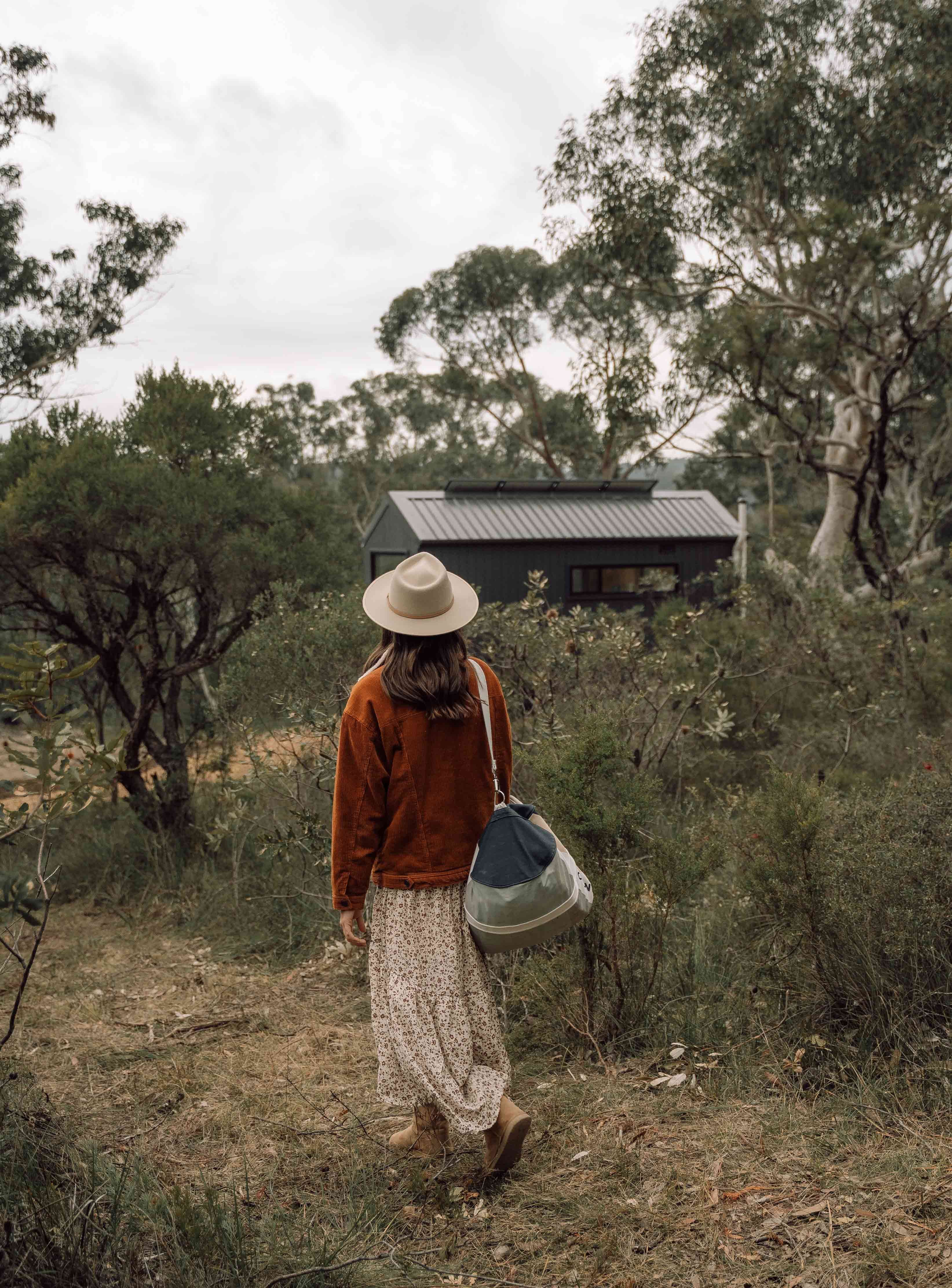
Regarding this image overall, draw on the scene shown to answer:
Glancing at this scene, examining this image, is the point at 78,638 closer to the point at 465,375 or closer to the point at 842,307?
the point at 842,307

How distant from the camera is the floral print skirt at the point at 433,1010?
9.55 ft

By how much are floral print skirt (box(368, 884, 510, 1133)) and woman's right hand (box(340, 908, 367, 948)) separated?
58mm

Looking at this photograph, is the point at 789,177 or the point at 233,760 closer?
the point at 233,760

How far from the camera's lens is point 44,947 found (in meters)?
5.78

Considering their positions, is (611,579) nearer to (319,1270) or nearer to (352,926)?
(352,926)

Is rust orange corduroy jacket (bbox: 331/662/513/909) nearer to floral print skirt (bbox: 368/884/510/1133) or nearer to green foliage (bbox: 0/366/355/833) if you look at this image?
floral print skirt (bbox: 368/884/510/1133)

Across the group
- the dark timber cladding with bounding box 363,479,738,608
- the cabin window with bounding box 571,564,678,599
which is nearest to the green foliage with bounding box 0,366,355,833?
the dark timber cladding with bounding box 363,479,738,608

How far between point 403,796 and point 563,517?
47.5 feet

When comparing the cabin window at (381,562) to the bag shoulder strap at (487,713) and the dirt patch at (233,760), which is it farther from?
the bag shoulder strap at (487,713)

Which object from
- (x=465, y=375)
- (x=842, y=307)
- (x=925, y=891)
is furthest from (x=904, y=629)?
(x=465, y=375)

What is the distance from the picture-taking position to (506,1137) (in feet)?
9.36

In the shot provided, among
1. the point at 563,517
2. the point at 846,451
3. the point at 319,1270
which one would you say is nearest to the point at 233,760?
the point at 319,1270

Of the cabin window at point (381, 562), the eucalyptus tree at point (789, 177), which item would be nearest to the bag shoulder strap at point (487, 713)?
the eucalyptus tree at point (789, 177)

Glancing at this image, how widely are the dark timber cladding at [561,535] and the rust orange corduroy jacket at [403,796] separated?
40.8ft
